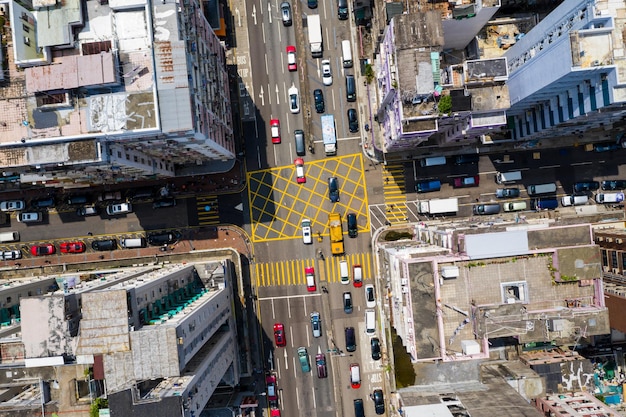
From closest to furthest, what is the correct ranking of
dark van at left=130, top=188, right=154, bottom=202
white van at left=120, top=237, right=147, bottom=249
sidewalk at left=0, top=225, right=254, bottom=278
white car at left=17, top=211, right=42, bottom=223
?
dark van at left=130, top=188, right=154, bottom=202
white car at left=17, top=211, right=42, bottom=223
white van at left=120, top=237, right=147, bottom=249
sidewalk at left=0, top=225, right=254, bottom=278

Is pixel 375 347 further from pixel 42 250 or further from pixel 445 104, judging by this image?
pixel 42 250

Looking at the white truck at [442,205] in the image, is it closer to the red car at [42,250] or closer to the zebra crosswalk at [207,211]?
the zebra crosswalk at [207,211]

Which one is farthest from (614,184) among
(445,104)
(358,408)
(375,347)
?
(358,408)

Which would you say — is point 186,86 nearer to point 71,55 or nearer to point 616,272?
point 71,55

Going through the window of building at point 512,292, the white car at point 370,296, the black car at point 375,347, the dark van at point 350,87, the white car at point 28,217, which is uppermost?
the dark van at point 350,87

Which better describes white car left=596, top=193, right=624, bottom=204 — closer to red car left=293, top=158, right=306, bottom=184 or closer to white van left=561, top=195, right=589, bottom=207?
white van left=561, top=195, right=589, bottom=207

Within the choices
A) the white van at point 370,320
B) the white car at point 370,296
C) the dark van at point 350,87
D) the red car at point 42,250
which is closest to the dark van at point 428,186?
the white car at point 370,296

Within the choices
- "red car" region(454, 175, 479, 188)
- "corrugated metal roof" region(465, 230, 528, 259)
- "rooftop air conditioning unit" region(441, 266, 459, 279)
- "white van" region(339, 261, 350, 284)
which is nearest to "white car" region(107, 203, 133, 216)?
"white van" region(339, 261, 350, 284)
